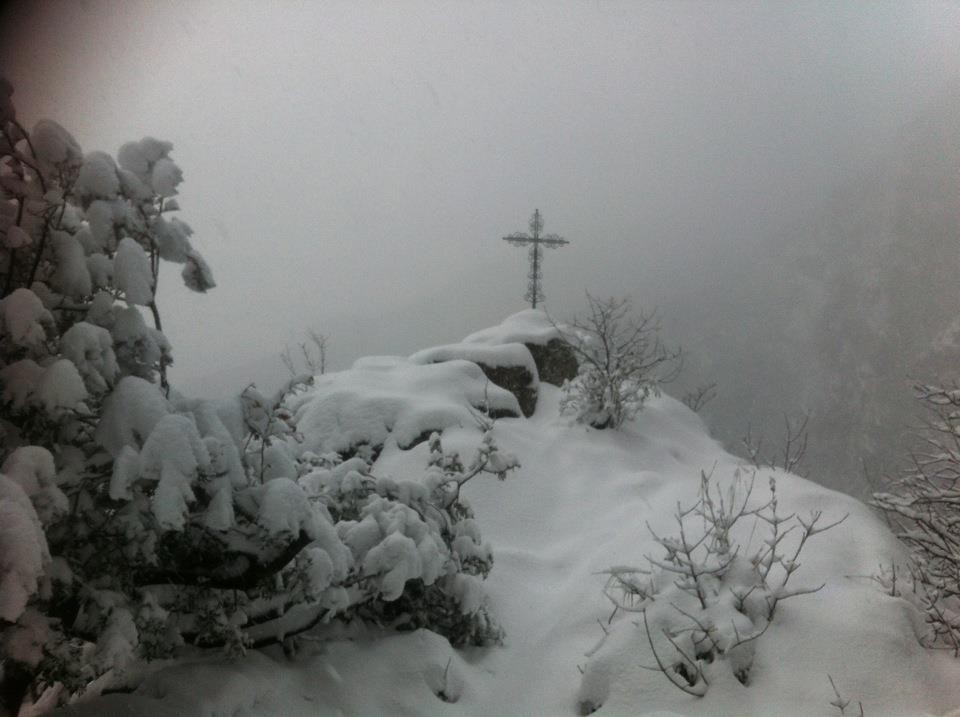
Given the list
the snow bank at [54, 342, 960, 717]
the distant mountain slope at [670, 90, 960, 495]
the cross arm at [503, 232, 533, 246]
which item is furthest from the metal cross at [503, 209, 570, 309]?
the distant mountain slope at [670, 90, 960, 495]

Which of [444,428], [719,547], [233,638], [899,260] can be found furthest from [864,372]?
[233,638]

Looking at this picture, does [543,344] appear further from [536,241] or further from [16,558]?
[16,558]

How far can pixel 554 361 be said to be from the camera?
50.8 feet

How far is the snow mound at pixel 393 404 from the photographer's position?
9859 millimetres

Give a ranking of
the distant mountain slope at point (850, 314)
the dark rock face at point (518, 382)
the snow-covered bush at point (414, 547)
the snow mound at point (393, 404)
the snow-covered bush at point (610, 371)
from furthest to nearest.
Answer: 1. the distant mountain slope at point (850, 314)
2. the dark rock face at point (518, 382)
3. the snow-covered bush at point (610, 371)
4. the snow mound at point (393, 404)
5. the snow-covered bush at point (414, 547)

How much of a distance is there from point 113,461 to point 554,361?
1319 centimetres

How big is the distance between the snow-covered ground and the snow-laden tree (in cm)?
39

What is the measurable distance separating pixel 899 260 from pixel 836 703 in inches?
1870

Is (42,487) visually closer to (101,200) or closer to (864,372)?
(101,200)

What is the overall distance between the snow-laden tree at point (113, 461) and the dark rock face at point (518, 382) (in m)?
9.68

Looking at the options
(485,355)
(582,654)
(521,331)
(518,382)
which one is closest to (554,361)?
(521,331)

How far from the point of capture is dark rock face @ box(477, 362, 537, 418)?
13359mm

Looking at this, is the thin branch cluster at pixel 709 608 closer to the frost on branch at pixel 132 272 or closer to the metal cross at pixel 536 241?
the frost on branch at pixel 132 272

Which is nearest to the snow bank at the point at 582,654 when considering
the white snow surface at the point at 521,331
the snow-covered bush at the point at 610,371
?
the snow-covered bush at the point at 610,371
